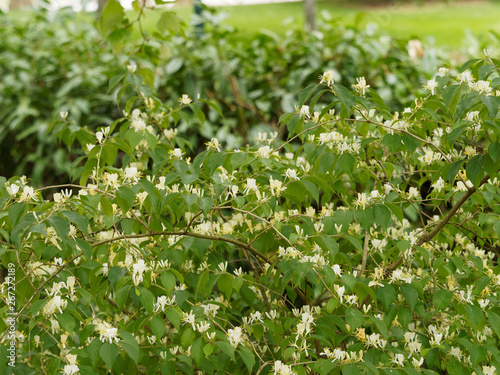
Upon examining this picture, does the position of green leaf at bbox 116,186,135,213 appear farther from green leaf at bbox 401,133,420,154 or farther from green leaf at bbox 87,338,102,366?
green leaf at bbox 401,133,420,154

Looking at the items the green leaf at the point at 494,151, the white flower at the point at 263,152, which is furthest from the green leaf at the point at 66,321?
the green leaf at the point at 494,151

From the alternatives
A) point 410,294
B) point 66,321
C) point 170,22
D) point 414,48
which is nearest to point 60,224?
point 66,321

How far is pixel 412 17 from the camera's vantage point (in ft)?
54.0

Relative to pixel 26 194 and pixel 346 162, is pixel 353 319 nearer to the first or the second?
pixel 346 162

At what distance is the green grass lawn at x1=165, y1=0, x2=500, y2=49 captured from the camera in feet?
43.4

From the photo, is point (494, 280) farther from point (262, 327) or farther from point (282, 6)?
point (282, 6)

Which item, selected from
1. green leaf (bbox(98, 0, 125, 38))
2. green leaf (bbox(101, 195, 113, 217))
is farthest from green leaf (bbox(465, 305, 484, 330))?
green leaf (bbox(98, 0, 125, 38))

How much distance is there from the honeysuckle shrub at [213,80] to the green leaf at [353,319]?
7.36ft

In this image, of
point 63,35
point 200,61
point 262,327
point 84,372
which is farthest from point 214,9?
point 84,372

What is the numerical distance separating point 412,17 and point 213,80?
14378 mm

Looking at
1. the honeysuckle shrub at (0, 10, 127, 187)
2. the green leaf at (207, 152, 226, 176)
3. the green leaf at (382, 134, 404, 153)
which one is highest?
the green leaf at (382, 134, 404, 153)

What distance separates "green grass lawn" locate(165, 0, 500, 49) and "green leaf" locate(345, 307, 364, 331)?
1125 centimetres

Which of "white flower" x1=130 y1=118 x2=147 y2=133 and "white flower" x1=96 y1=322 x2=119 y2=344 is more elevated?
"white flower" x1=130 y1=118 x2=147 y2=133

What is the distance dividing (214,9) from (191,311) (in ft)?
9.14
